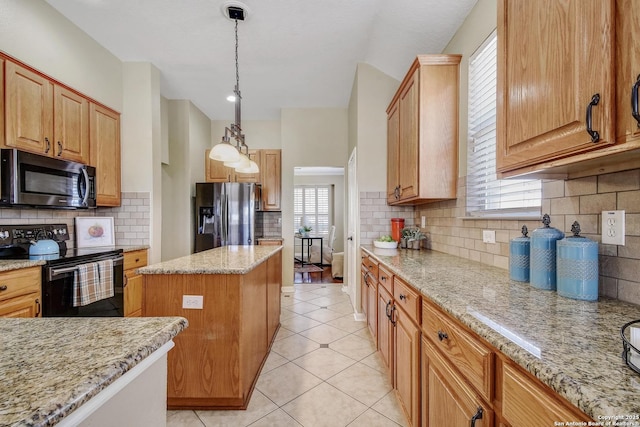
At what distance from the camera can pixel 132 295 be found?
2801mm

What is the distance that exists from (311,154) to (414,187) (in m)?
2.53

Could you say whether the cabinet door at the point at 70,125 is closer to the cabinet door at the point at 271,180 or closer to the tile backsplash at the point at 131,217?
the tile backsplash at the point at 131,217

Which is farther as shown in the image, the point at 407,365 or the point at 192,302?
the point at 192,302

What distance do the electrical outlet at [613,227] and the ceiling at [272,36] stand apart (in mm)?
1782

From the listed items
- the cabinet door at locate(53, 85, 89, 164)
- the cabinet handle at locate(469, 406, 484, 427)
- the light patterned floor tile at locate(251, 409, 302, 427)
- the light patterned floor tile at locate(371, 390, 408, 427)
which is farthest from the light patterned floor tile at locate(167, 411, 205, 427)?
the cabinet door at locate(53, 85, 89, 164)

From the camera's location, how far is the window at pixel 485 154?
5.24 feet

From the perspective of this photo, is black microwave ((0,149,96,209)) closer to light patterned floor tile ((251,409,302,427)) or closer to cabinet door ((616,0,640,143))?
light patterned floor tile ((251,409,302,427))

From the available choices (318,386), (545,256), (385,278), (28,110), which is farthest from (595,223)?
(28,110)

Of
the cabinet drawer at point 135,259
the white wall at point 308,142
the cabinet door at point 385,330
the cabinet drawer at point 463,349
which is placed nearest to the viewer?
the cabinet drawer at point 463,349

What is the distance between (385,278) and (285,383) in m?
1.05

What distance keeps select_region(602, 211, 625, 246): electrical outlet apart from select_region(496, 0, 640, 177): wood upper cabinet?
0.53ft

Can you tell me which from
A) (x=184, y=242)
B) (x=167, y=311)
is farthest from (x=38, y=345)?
(x=184, y=242)

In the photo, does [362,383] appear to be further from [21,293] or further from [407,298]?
[21,293]

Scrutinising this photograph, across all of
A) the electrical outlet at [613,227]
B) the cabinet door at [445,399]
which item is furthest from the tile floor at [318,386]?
the electrical outlet at [613,227]
